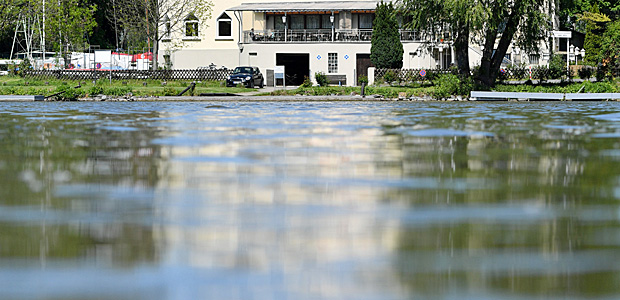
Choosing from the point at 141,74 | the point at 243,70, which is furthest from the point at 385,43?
the point at 141,74

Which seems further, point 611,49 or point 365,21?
point 365,21

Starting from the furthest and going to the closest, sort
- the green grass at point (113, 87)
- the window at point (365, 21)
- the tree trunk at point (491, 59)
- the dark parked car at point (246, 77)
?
the window at point (365, 21), the dark parked car at point (246, 77), the tree trunk at point (491, 59), the green grass at point (113, 87)

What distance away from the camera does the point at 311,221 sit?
721 cm

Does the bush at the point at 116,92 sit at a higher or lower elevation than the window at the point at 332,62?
lower

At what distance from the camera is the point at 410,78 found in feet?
181

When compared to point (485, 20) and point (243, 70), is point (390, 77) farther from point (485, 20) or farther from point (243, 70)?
point (485, 20)

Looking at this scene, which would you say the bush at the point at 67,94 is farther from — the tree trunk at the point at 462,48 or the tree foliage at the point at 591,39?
the tree foliage at the point at 591,39

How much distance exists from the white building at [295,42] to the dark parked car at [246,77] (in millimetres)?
2798

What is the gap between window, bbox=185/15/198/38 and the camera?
71375 mm

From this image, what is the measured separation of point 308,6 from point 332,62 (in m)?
4.96

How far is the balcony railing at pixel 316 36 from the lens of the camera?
67.5 metres

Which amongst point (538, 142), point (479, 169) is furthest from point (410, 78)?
point (479, 169)

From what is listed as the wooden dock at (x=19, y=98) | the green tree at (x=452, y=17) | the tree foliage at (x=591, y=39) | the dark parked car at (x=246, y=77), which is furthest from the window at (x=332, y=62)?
the wooden dock at (x=19, y=98)

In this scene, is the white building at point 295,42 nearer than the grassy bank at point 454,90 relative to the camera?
No
